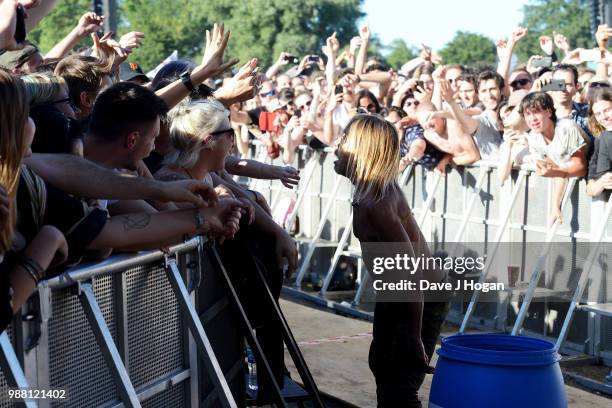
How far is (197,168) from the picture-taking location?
5.11 m

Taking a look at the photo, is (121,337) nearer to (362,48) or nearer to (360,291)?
(360,291)

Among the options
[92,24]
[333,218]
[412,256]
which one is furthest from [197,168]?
[333,218]

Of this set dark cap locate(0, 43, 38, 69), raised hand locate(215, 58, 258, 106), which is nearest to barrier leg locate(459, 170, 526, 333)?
raised hand locate(215, 58, 258, 106)

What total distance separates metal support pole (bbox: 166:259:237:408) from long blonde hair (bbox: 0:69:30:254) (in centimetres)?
131

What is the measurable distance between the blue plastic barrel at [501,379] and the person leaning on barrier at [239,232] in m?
1.01

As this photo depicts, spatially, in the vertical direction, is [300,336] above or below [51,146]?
below

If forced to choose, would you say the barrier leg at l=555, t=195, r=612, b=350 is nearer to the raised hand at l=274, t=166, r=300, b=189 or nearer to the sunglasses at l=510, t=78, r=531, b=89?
the raised hand at l=274, t=166, r=300, b=189

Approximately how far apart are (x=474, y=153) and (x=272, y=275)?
403 cm

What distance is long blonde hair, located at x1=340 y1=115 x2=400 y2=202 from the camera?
5.41 meters

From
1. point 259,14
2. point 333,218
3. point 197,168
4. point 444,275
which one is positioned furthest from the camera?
point 259,14

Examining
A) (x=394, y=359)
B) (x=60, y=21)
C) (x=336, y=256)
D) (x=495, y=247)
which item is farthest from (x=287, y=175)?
(x=60, y=21)

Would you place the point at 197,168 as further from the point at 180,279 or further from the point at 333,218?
the point at 333,218

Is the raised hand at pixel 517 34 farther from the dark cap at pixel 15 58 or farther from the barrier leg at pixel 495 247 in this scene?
the dark cap at pixel 15 58

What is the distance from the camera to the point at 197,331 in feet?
14.1
